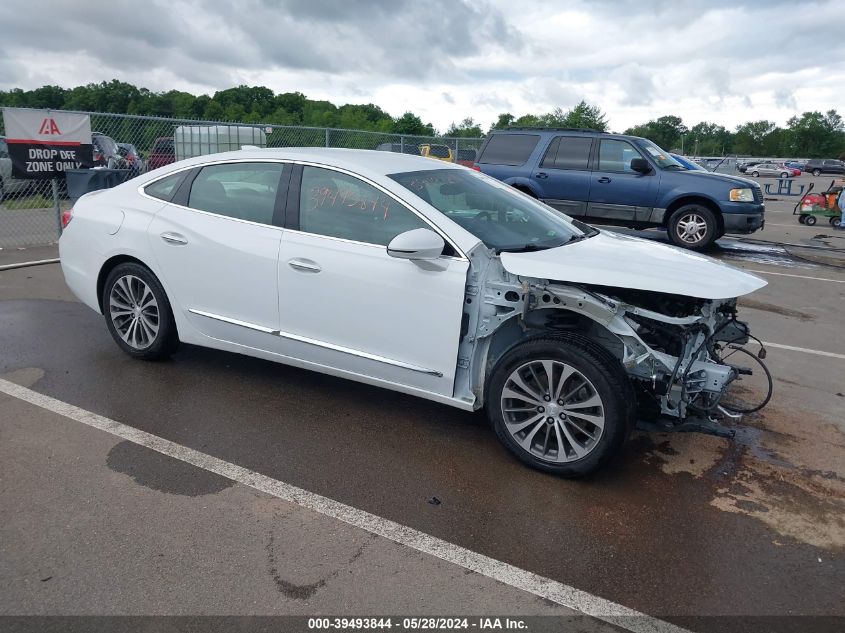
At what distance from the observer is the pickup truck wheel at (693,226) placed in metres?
10.7

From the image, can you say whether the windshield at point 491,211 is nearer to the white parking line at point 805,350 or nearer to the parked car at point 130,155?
the white parking line at point 805,350

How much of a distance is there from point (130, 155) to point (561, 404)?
14.3 metres

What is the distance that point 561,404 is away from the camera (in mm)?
3480

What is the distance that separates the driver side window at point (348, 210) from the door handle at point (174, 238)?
3.00ft

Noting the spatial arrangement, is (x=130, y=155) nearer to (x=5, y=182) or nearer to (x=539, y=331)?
(x=5, y=182)

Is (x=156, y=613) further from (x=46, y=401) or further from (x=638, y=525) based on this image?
(x=46, y=401)

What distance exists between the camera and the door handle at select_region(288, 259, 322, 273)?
3.97 metres

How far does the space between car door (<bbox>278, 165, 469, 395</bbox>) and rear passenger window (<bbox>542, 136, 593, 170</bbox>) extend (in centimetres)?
776

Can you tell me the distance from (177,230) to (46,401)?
1.39 m

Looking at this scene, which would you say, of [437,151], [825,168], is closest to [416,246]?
[437,151]

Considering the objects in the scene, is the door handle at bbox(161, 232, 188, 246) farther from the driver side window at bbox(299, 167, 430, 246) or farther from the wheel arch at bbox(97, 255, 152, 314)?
the driver side window at bbox(299, 167, 430, 246)

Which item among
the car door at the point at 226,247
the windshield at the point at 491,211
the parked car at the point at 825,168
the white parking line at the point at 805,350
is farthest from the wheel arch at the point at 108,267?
the parked car at the point at 825,168

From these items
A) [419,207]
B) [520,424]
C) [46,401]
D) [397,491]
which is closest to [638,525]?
[520,424]

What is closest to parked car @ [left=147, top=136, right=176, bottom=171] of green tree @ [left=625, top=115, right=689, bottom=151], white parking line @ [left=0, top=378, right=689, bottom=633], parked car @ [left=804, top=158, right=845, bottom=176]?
white parking line @ [left=0, top=378, right=689, bottom=633]
